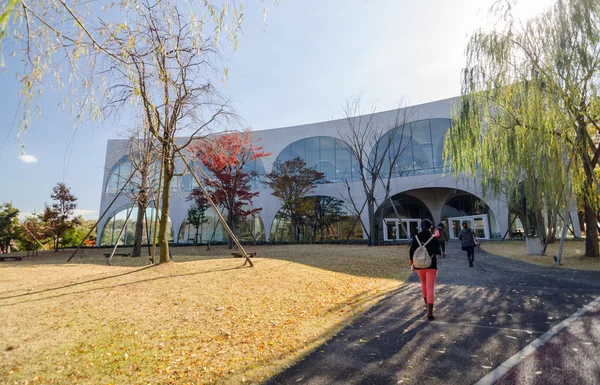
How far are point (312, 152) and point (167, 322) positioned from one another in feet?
79.8

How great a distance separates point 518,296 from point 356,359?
14.1ft

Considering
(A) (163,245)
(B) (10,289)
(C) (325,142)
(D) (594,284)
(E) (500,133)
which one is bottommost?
(D) (594,284)

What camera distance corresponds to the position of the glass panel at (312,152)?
2747cm

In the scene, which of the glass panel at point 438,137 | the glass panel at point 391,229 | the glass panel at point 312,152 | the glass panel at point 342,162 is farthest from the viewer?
A: the glass panel at point 312,152

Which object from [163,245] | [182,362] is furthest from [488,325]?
[163,245]

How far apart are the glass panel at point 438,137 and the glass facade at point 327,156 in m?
6.14

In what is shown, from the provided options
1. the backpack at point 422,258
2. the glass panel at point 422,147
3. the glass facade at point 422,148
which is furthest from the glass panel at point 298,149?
the backpack at point 422,258

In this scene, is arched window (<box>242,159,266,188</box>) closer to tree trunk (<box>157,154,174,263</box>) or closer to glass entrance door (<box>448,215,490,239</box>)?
glass entrance door (<box>448,215,490,239</box>)

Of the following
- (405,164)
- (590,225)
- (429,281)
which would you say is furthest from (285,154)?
(429,281)

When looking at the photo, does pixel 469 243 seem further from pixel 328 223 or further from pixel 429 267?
pixel 328 223

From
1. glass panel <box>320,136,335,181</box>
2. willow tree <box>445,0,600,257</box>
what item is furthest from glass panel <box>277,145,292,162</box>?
willow tree <box>445,0,600,257</box>

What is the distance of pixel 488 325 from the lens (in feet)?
13.6

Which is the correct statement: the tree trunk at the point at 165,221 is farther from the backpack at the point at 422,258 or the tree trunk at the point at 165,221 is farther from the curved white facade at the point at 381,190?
the curved white facade at the point at 381,190

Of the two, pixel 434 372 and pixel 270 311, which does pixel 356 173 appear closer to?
pixel 270 311
